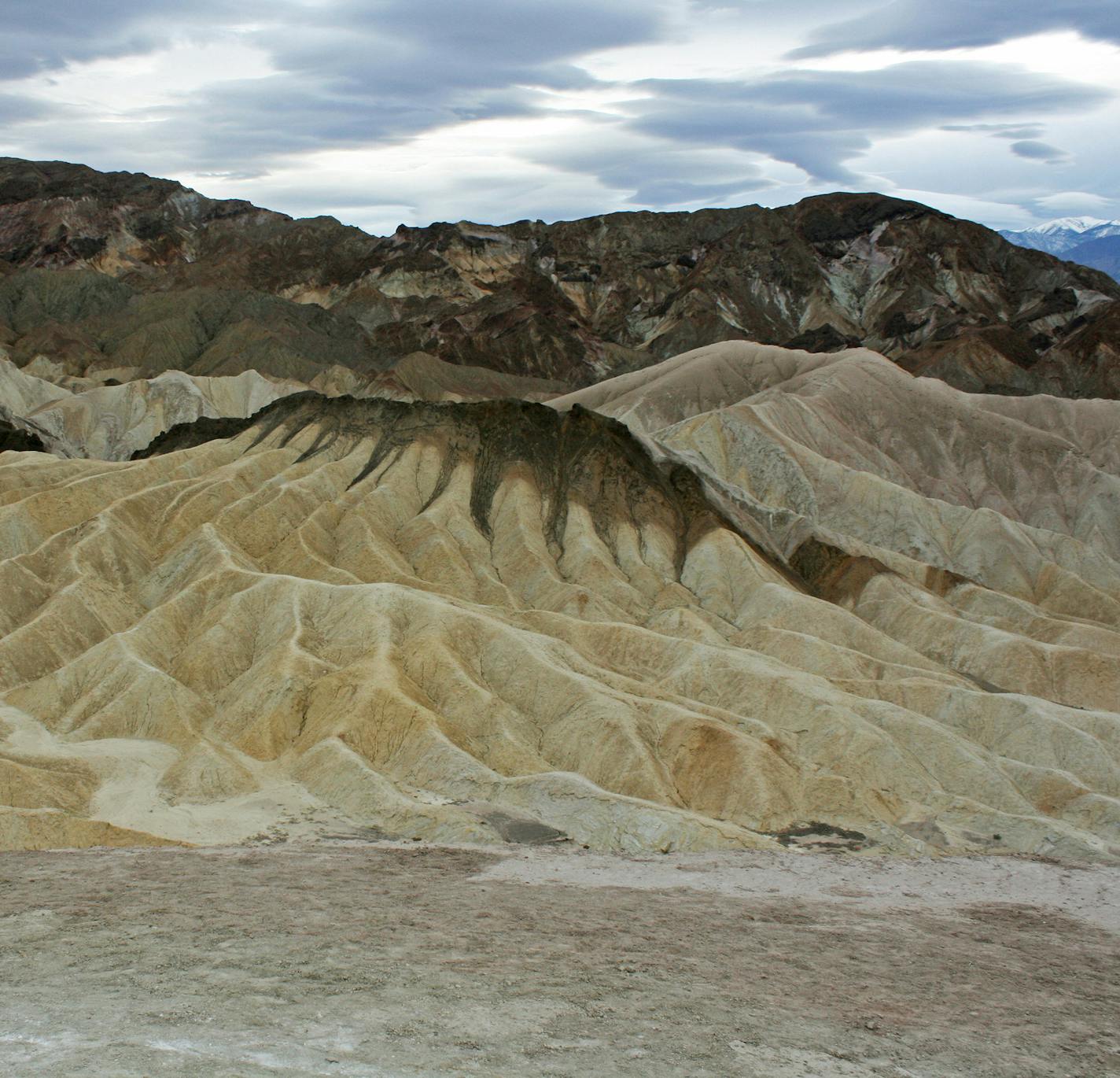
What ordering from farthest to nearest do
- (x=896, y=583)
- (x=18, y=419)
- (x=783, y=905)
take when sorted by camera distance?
1. (x=18, y=419)
2. (x=896, y=583)
3. (x=783, y=905)

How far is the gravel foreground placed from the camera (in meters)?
18.0

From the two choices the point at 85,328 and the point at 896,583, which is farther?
the point at 85,328

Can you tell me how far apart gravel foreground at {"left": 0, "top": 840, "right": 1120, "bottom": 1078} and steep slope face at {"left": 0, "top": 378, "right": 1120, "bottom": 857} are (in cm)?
761

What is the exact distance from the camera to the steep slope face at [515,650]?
135ft

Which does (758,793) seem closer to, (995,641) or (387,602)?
(387,602)

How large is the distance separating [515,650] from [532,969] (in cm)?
2706

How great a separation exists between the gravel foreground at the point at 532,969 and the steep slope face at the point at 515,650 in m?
7.61

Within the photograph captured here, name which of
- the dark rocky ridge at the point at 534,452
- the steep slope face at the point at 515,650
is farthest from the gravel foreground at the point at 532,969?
the dark rocky ridge at the point at 534,452

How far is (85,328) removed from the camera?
162 meters

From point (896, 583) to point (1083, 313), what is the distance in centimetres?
11945

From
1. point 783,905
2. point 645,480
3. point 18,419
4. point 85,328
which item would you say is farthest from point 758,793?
point 85,328

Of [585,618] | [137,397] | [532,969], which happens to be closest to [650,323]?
[137,397]

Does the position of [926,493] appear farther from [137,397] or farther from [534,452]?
[137,397]

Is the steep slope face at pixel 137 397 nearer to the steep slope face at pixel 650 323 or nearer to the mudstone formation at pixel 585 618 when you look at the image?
the mudstone formation at pixel 585 618
